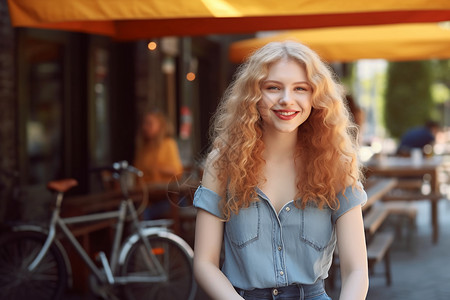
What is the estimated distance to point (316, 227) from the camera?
7.25 ft

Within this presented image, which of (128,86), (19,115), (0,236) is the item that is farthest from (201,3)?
(128,86)

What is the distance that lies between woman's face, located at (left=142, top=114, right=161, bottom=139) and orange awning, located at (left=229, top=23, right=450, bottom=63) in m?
1.64

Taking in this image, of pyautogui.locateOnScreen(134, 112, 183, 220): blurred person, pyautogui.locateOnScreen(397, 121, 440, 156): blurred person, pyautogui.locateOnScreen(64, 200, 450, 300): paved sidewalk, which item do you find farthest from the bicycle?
pyautogui.locateOnScreen(397, 121, 440, 156): blurred person

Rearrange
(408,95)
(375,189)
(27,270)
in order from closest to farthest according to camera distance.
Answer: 1. (27,270)
2. (375,189)
3. (408,95)

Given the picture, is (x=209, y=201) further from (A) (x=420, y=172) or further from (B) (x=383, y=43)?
(A) (x=420, y=172)

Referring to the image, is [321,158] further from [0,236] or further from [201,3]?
[0,236]

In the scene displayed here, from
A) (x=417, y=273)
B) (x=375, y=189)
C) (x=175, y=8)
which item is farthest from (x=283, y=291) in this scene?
(x=417, y=273)

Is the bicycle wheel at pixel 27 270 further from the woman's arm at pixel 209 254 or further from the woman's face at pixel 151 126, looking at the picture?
the woman's arm at pixel 209 254

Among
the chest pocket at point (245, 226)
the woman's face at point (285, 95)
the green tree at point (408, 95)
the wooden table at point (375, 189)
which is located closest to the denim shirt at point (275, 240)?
the chest pocket at point (245, 226)

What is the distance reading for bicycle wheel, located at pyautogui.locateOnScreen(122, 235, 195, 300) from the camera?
17.6ft

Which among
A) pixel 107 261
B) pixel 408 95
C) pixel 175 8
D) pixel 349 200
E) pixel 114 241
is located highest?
pixel 408 95

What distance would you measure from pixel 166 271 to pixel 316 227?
11.2 feet

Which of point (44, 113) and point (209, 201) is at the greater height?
point (44, 113)

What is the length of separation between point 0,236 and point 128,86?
432 cm
